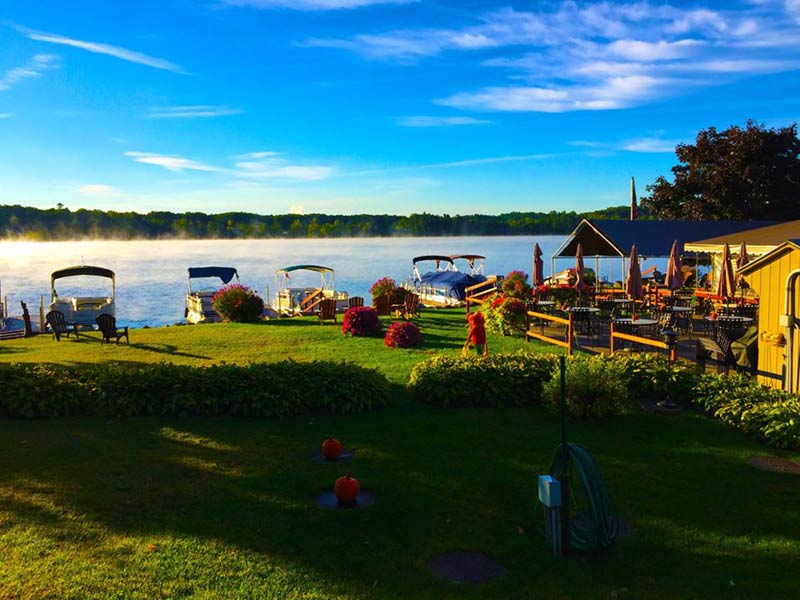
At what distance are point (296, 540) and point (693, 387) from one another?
26.6ft

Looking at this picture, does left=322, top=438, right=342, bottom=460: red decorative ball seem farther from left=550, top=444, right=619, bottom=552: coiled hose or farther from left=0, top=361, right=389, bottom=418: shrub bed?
left=550, top=444, right=619, bottom=552: coiled hose

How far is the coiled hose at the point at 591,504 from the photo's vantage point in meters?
5.65

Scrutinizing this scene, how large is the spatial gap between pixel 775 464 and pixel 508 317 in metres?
11.6

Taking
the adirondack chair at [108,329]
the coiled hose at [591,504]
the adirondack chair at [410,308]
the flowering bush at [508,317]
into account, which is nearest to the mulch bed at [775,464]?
the coiled hose at [591,504]

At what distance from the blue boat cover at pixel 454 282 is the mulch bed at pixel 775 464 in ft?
105

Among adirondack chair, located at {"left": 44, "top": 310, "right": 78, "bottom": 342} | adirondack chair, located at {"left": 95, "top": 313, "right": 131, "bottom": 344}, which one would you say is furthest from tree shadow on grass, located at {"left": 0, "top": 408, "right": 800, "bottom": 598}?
adirondack chair, located at {"left": 44, "top": 310, "right": 78, "bottom": 342}

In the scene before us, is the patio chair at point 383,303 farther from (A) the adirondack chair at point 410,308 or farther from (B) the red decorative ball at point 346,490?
(B) the red decorative ball at point 346,490

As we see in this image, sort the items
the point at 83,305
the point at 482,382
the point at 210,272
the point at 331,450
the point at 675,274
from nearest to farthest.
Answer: the point at 331,450 < the point at 482,382 < the point at 675,274 < the point at 83,305 < the point at 210,272

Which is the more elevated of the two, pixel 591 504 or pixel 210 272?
pixel 210 272

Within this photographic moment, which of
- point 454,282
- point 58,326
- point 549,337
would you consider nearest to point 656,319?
point 549,337

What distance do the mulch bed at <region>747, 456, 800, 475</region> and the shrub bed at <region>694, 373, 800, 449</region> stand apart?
51 cm

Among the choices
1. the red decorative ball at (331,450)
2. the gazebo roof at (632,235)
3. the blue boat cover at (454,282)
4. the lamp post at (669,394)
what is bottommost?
the red decorative ball at (331,450)

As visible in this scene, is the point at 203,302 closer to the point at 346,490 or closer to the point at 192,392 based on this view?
the point at 192,392

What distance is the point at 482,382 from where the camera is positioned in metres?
11.6
